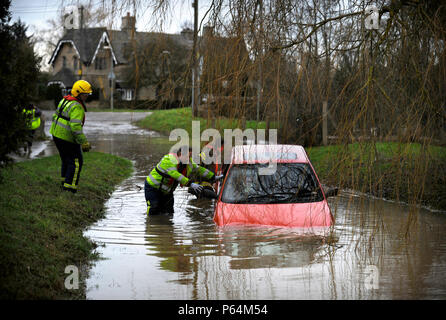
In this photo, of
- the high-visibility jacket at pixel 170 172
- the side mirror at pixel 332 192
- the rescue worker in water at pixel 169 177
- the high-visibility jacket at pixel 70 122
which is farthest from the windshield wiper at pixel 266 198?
the high-visibility jacket at pixel 70 122

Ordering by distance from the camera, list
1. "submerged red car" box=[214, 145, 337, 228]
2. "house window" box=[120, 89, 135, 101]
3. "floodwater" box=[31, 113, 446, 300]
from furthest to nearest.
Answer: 1. "house window" box=[120, 89, 135, 101]
2. "submerged red car" box=[214, 145, 337, 228]
3. "floodwater" box=[31, 113, 446, 300]

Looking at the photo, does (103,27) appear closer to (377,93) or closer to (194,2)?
(194,2)

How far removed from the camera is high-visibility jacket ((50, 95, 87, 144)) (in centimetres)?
985

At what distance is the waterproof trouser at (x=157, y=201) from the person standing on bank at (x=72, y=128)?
1.28 m

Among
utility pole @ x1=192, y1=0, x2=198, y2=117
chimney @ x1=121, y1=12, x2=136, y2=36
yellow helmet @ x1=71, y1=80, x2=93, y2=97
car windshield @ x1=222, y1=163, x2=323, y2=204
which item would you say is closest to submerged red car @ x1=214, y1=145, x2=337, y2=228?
car windshield @ x1=222, y1=163, x2=323, y2=204

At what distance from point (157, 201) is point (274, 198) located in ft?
8.62

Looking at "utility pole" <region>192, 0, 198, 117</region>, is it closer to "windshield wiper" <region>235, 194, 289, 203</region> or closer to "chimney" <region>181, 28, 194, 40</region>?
"chimney" <region>181, 28, 194, 40</region>

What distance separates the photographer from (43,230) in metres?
7.25

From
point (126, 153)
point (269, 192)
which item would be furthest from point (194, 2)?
point (126, 153)

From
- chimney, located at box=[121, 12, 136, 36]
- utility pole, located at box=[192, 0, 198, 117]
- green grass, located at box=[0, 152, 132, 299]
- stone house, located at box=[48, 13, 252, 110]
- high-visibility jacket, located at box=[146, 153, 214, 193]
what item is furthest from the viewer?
high-visibility jacket, located at box=[146, 153, 214, 193]

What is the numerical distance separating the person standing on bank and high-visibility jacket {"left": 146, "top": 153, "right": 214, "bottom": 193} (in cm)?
135

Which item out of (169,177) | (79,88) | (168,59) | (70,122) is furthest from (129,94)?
(168,59)

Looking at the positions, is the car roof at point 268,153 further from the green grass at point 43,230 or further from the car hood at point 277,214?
the green grass at point 43,230

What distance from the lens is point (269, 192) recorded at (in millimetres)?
8023
